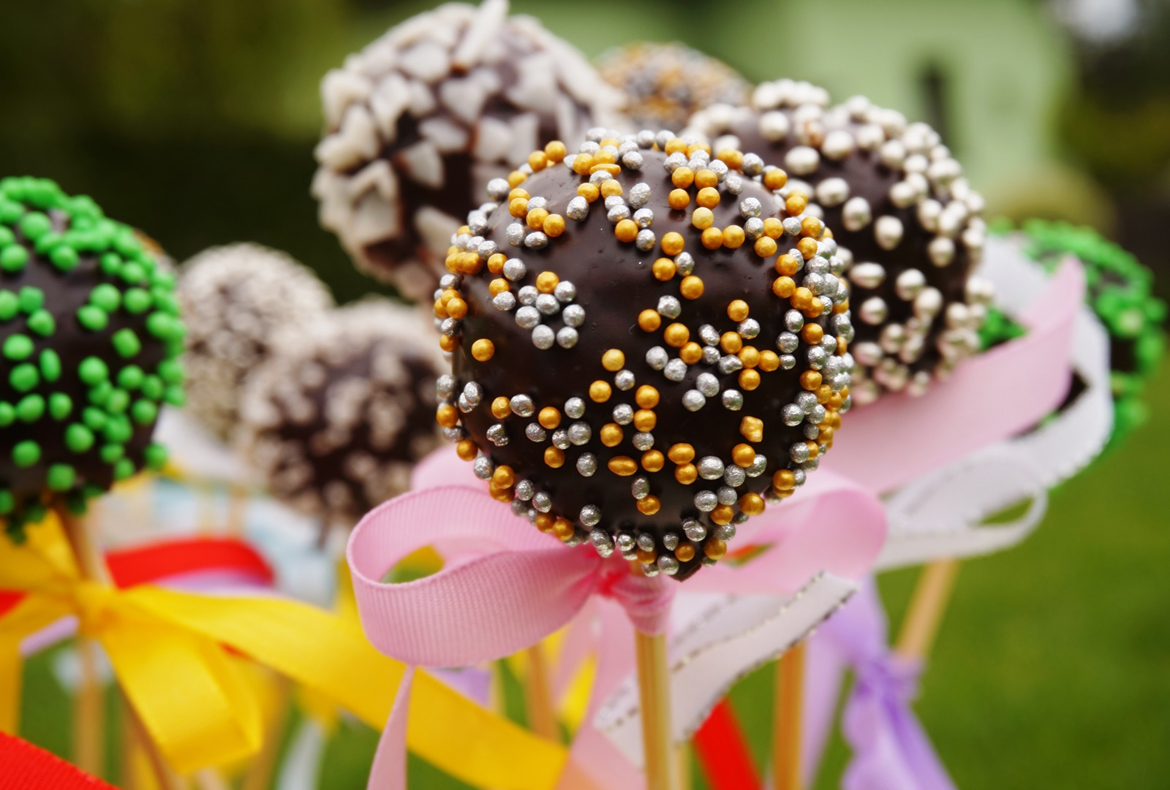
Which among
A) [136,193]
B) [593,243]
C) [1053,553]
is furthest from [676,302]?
[136,193]

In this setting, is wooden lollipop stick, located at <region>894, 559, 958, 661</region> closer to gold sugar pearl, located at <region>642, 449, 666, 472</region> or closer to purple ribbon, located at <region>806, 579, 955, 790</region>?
purple ribbon, located at <region>806, 579, 955, 790</region>

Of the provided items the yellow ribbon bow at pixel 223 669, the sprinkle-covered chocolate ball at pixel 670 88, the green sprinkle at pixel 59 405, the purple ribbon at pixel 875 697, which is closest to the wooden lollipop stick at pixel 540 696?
the yellow ribbon bow at pixel 223 669

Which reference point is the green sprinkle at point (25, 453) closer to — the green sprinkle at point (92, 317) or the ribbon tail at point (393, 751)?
the green sprinkle at point (92, 317)

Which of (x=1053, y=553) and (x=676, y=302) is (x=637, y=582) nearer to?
(x=676, y=302)

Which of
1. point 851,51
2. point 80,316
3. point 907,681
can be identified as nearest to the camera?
point 80,316

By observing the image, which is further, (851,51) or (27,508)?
(851,51)

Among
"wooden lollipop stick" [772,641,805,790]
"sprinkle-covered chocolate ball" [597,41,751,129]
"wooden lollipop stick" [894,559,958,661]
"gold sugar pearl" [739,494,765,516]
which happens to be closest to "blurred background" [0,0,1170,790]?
"wooden lollipop stick" [894,559,958,661]
